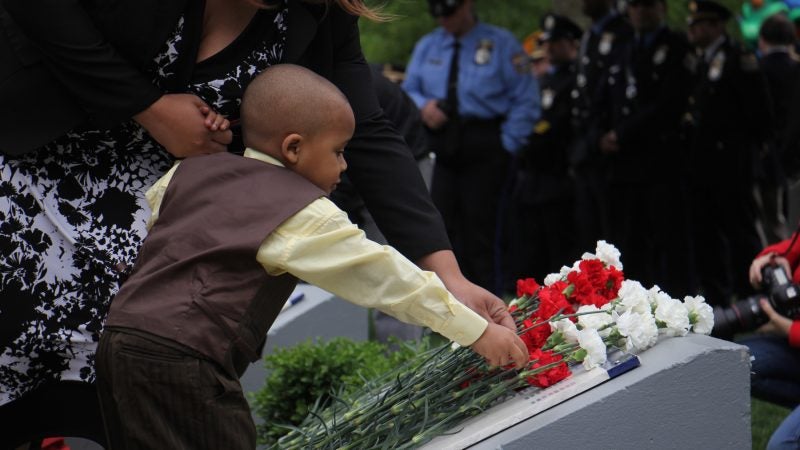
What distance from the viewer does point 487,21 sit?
11523 mm

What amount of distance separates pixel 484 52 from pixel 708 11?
1441 millimetres

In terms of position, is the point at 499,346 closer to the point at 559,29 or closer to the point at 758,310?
the point at 758,310

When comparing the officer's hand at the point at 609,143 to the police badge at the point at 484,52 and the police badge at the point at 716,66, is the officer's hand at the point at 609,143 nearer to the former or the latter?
the police badge at the point at 716,66

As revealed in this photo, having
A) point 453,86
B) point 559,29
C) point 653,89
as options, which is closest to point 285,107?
point 653,89

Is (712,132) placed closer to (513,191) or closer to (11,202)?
(513,191)

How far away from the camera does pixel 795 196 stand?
7.53 metres

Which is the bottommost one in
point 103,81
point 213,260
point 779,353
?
point 779,353

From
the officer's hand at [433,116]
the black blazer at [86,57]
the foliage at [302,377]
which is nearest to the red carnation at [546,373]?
the black blazer at [86,57]

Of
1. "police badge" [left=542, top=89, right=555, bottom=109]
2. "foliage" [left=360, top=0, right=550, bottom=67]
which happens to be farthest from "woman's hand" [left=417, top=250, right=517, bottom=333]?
"foliage" [left=360, top=0, right=550, bottom=67]

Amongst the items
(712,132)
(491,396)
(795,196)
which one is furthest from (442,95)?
(491,396)

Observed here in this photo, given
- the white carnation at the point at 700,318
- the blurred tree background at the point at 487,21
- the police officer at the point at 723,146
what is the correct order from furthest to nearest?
the blurred tree background at the point at 487,21 → the police officer at the point at 723,146 → the white carnation at the point at 700,318

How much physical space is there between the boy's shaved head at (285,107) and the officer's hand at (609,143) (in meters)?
5.64

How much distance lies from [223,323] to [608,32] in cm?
631

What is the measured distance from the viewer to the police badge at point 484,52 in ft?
27.9
